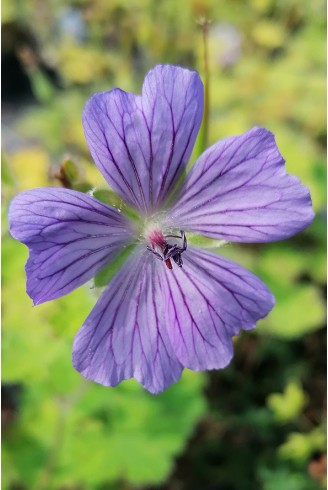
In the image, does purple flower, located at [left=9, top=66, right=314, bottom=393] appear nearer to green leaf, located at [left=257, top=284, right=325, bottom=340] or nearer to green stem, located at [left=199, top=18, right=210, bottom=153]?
green stem, located at [left=199, top=18, right=210, bottom=153]

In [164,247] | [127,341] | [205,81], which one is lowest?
→ [127,341]

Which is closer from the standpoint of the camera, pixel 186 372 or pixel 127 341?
pixel 127 341

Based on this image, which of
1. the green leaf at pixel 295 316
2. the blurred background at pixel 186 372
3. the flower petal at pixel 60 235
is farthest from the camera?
the green leaf at pixel 295 316

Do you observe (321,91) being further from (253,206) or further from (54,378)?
(253,206)

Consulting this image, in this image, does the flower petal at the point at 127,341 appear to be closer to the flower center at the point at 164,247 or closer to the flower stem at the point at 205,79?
the flower center at the point at 164,247

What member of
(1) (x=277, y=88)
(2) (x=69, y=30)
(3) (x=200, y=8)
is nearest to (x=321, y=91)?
(1) (x=277, y=88)

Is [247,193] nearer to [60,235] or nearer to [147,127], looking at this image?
[147,127]

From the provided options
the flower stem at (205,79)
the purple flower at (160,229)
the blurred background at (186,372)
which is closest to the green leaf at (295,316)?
the blurred background at (186,372)

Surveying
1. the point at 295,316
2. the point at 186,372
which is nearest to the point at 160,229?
the point at 186,372
